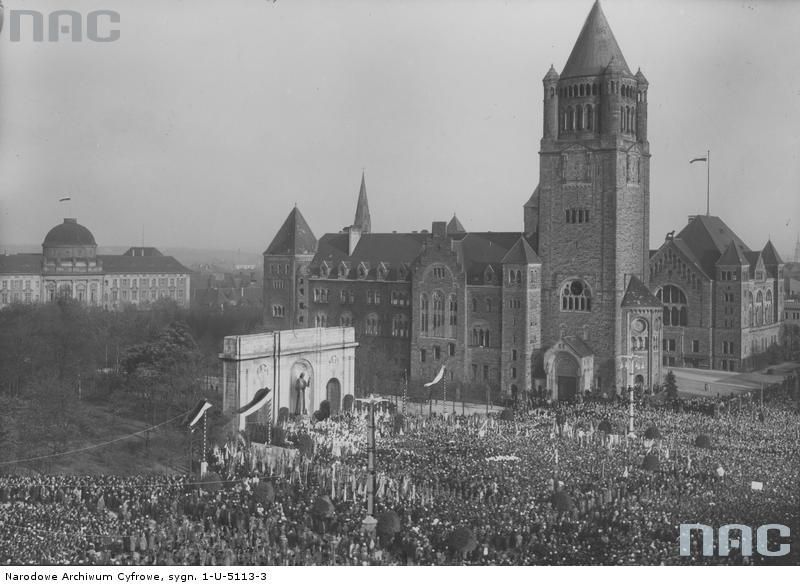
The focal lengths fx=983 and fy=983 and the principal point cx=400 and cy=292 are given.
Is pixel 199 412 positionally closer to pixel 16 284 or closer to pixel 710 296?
pixel 16 284

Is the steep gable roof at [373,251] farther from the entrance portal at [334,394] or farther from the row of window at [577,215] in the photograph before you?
the entrance portal at [334,394]

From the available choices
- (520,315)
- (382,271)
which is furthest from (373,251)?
(520,315)

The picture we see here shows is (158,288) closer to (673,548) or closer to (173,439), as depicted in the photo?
(173,439)

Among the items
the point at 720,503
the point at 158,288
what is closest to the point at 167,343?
the point at 158,288

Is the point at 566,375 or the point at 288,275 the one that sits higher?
the point at 288,275

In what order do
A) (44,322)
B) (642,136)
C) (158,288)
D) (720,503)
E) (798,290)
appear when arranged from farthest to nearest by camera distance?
(798,290) < (158,288) < (44,322) < (642,136) < (720,503)
